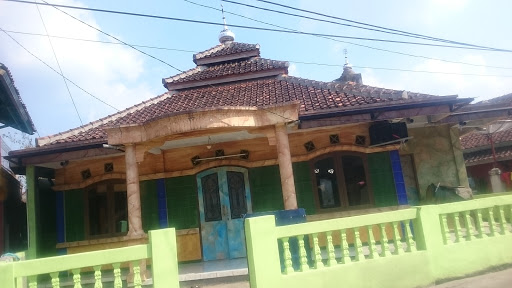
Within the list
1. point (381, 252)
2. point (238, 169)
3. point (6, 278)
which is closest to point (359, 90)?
point (238, 169)

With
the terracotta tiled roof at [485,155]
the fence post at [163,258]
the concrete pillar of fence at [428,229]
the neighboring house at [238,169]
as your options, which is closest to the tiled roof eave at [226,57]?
the neighboring house at [238,169]

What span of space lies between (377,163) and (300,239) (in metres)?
4.79

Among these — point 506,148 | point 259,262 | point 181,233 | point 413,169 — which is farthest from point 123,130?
point 506,148

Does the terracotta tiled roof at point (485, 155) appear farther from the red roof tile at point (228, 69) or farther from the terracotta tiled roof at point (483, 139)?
the red roof tile at point (228, 69)

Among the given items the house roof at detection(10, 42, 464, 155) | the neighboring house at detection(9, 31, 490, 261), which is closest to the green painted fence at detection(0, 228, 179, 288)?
the house roof at detection(10, 42, 464, 155)

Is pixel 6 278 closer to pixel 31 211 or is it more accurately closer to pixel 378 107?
pixel 31 211

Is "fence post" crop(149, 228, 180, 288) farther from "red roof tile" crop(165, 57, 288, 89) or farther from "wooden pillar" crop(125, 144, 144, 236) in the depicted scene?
"red roof tile" crop(165, 57, 288, 89)

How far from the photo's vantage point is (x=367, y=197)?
9.03 meters

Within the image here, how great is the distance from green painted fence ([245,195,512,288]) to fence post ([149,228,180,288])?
943 millimetres

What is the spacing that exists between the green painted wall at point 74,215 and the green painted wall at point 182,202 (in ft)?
6.50

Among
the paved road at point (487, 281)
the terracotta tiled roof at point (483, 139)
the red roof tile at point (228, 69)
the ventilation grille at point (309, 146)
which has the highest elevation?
the red roof tile at point (228, 69)

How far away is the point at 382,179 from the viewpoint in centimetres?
901

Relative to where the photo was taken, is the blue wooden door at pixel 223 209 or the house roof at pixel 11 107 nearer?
the house roof at pixel 11 107

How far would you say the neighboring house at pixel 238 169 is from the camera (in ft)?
28.3
